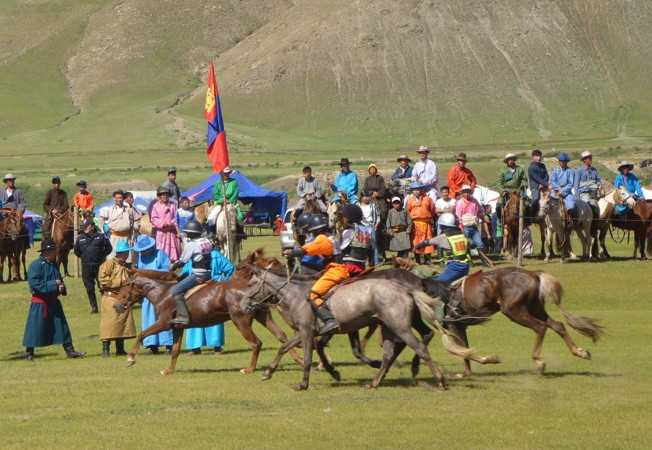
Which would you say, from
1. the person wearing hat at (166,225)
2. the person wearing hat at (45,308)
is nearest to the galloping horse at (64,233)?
the person wearing hat at (166,225)

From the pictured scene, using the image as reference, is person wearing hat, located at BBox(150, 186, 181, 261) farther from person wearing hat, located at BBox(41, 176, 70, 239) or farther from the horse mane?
the horse mane

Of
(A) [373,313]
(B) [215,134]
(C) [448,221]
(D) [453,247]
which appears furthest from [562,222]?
(A) [373,313]

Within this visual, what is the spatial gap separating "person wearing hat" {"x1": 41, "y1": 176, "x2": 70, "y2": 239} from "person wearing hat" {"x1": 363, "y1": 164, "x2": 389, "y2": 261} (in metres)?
8.06

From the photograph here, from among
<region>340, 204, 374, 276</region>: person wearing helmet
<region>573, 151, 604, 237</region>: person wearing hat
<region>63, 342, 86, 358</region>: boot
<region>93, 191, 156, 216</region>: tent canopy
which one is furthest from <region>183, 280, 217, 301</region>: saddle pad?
<region>93, 191, 156, 216</region>: tent canopy

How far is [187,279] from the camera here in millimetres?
15406

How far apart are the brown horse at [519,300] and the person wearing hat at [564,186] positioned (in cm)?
1121

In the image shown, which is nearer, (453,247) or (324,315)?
(324,315)

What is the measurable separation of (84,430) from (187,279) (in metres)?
4.76

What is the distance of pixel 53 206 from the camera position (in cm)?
2744

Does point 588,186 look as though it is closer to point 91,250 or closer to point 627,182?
point 627,182

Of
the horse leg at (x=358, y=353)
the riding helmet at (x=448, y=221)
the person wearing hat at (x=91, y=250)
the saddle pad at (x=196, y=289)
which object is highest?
the riding helmet at (x=448, y=221)

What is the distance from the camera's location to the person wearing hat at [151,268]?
17312 mm

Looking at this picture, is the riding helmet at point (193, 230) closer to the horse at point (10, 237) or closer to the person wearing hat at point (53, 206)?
the person wearing hat at point (53, 206)

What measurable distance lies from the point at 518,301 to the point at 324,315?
2849mm
